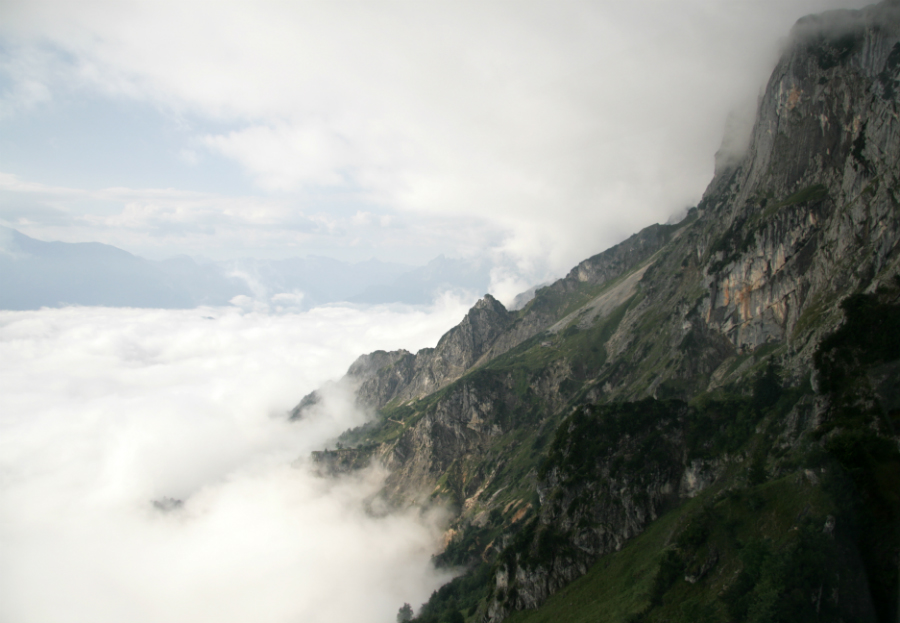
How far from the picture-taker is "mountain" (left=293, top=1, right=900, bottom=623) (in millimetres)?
63594

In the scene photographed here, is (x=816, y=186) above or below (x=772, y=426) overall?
above

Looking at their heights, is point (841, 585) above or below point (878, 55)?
below

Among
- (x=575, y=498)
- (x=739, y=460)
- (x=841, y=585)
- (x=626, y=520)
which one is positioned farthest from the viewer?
(x=575, y=498)

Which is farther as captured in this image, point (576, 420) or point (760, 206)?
point (760, 206)

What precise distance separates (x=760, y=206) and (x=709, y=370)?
60125mm

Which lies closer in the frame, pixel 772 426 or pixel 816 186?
pixel 772 426

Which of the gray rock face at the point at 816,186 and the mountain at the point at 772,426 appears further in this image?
the gray rock face at the point at 816,186

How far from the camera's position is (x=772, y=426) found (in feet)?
343

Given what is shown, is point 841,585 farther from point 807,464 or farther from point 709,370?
point 709,370

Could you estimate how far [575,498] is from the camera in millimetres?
127125

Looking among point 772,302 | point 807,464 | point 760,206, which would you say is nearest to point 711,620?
point 807,464

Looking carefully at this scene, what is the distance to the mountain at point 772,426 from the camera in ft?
209

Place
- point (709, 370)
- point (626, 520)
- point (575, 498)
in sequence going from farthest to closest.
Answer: point (709, 370) < point (575, 498) < point (626, 520)

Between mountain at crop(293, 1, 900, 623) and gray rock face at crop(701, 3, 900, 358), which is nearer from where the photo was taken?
mountain at crop(293, 1, 900, 623)
